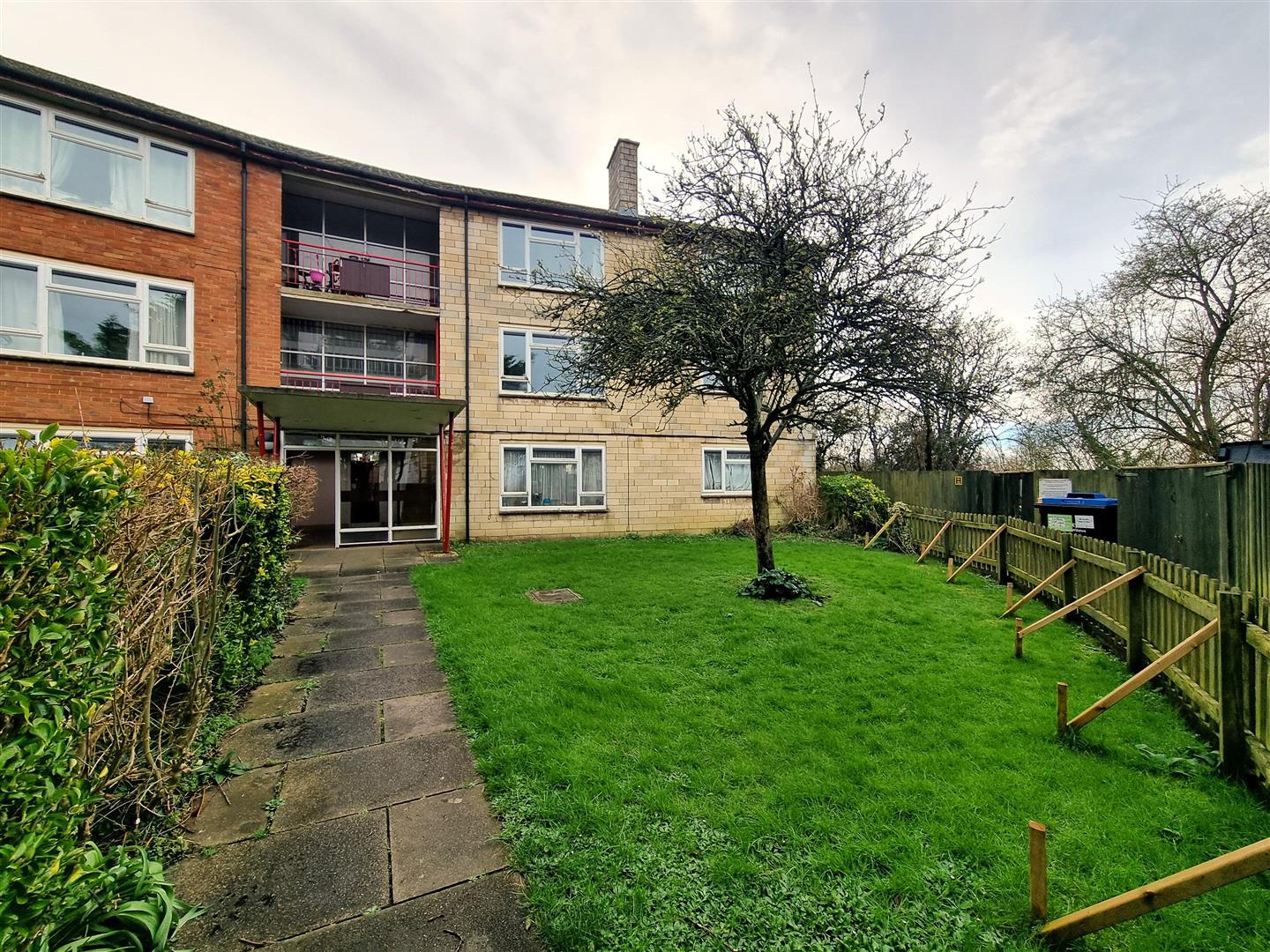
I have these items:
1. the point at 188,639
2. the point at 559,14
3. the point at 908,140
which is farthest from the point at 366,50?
the point at 188,639

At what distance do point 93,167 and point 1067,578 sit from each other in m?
17.7

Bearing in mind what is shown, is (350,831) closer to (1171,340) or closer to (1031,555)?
(1031,555)

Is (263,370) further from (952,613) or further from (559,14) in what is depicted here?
(952,613)

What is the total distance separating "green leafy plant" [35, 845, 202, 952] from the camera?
1.67 m

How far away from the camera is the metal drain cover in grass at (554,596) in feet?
23.2

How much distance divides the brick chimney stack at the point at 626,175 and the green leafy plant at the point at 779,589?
460 inches

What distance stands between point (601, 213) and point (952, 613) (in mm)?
12150

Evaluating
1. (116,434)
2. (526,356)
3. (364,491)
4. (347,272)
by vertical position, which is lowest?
(364,491)

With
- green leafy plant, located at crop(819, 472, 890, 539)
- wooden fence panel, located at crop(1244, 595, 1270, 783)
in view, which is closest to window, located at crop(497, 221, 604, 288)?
green leafy plant, located at crop(819, 472, 890, 539)

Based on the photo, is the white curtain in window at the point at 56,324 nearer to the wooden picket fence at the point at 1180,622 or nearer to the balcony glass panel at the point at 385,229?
the balcony glass panel at the point at 385,229

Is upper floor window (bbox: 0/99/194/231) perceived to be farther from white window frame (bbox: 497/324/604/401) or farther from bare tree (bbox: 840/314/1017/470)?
bare tree (bbox: 840/314/1017/470)

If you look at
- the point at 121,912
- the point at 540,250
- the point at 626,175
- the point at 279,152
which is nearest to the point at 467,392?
the point at 540,250

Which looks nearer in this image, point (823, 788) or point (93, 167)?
point (823, 788)

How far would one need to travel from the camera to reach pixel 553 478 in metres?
13.6
